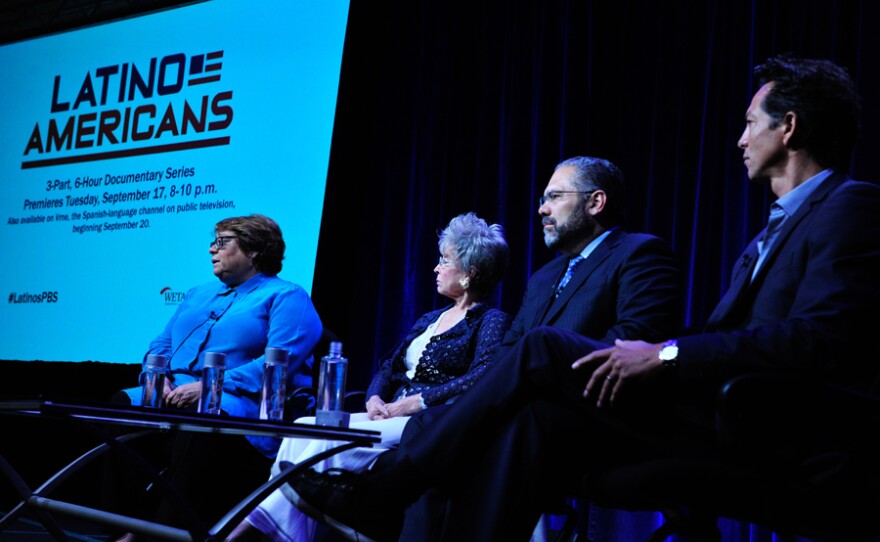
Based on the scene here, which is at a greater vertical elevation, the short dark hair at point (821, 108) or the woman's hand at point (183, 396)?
the short dark hair at point (821, 108)

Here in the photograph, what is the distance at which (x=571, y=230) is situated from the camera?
10.0ft

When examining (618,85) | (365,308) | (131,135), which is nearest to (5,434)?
(131,135)

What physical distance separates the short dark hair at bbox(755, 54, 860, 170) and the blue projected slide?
2691 millimetres

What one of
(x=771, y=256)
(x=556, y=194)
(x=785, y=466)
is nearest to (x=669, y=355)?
(x=785, y=466)

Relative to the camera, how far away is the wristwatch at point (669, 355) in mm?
1859

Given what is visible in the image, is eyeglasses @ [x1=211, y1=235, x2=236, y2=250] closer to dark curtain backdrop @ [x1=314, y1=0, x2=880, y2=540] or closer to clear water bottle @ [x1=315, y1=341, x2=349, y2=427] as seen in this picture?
dark curtain backdrop @ [x1=314, y1=0, x2=880, y2=540]

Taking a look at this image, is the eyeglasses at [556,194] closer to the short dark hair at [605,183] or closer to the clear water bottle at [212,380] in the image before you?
the short dark hair at [605,183]

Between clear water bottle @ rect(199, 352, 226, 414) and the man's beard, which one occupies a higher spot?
the man's beard

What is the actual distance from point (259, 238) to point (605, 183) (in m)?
1.55

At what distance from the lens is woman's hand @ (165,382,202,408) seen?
3436 millimetres

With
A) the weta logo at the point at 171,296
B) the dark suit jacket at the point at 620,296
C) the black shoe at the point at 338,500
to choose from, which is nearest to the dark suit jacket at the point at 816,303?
the dark suit jacket at the point at 620,296

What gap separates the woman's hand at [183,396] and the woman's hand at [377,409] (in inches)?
25.7

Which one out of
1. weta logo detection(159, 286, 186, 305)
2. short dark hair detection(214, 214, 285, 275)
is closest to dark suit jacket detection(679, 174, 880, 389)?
short dark hair detection(214, 214, 285, 275)

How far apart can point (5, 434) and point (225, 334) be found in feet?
9.63
